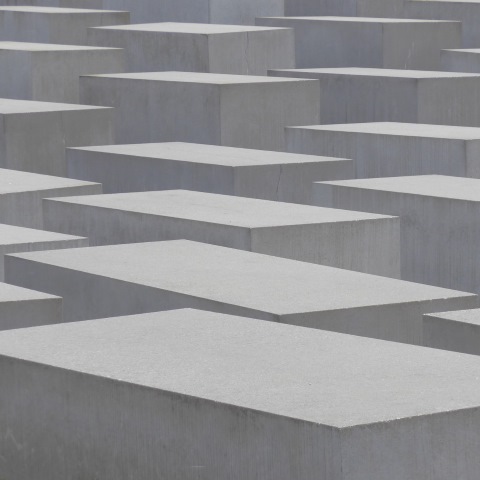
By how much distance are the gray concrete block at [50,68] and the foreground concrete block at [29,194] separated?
565 cm

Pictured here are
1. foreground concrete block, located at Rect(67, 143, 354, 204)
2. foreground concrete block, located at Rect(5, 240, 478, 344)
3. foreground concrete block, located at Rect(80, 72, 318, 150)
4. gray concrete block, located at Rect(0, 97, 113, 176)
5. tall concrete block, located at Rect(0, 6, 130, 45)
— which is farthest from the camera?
tall concrete block, located at Rect(0, 6, 130, 45)

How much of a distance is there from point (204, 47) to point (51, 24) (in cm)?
400

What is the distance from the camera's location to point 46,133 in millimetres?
14273

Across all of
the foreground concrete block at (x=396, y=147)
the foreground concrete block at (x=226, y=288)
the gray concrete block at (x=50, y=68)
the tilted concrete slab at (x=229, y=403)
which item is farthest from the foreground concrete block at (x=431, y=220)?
the gray concrete block at (x=50, y=68)

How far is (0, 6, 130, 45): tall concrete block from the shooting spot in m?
21.0

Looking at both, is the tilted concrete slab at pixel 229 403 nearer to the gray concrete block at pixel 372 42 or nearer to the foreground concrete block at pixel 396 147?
the foreground concrete block at pixel 396 147

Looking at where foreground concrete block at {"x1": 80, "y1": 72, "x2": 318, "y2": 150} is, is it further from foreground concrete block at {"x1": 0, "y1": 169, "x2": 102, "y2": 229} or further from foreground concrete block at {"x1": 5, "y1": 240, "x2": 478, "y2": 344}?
foreground concrete block at {"x1": 5, "y1": 240, "x2": 478, "y2": 344}

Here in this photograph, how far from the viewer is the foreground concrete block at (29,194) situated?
424 inches

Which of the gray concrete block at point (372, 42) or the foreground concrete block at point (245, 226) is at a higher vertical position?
the gray concrete block at point (372, 42)

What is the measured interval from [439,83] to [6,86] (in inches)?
210

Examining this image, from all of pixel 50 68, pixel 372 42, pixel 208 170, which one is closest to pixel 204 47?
pixel 50 68

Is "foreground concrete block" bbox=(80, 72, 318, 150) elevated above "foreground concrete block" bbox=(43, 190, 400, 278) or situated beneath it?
elevated above

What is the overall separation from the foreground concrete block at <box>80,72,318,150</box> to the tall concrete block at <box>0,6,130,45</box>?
5241 millimetres

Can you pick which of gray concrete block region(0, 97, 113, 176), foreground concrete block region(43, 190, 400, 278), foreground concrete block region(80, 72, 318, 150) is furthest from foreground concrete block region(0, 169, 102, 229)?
foreground concrete block region(80, 72, 318, 150)
